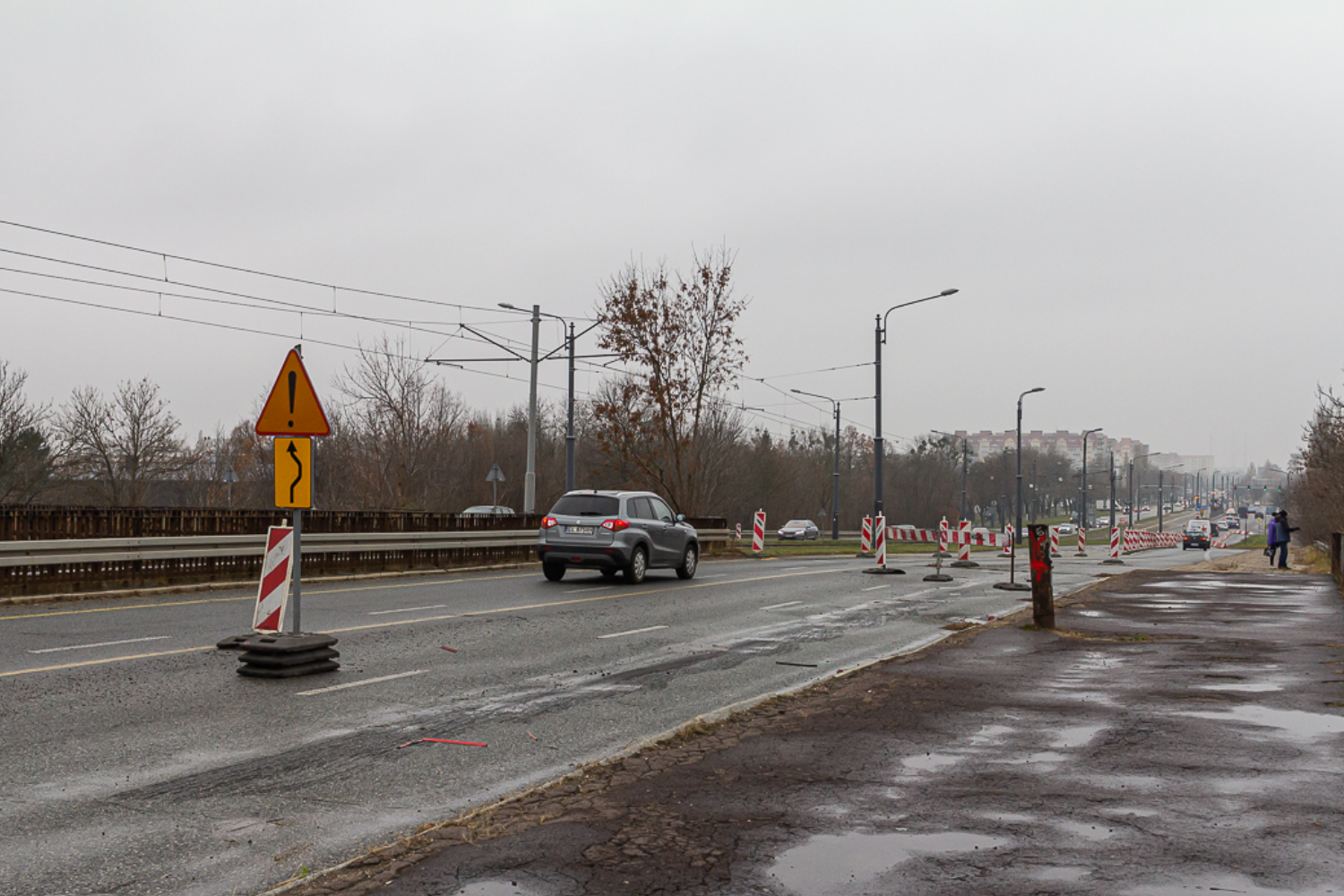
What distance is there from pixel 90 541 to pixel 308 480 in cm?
815

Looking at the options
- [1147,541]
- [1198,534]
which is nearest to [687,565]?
[1198,534]

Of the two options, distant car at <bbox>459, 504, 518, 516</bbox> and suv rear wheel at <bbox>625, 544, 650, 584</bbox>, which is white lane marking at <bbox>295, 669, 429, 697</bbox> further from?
distant car at <bbox>459, 504, 518, 516</bbox>

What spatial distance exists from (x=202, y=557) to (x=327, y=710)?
11.2 m

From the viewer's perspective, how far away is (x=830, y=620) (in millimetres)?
15891

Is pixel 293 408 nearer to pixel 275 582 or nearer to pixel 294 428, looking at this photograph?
pixel 294 428

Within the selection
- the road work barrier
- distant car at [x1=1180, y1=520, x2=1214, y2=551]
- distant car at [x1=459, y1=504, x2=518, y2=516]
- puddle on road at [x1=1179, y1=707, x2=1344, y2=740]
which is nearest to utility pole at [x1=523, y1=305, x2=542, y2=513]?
distant car at [x1=459, y1=504, x2=518, y2=516]

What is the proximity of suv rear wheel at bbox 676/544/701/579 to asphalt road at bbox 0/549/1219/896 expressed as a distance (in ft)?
17.5

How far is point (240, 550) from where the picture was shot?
19016 mm

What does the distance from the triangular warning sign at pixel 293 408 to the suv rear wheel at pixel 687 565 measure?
13591 mm

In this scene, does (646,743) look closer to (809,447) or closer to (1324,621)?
(1324,621)

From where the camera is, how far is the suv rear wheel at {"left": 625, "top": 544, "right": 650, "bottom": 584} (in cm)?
2089

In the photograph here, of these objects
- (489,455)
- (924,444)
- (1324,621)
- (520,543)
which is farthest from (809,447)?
(1324,621)

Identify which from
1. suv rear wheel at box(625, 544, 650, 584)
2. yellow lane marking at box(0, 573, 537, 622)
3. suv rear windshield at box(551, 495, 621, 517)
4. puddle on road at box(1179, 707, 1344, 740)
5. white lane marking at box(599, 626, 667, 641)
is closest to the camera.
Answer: puddle on road at box(1179, 707, 1344, 740)

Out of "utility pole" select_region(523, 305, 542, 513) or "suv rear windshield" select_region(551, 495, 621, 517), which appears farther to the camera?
"utility pole" select_region(523, 305, 542, 513)
